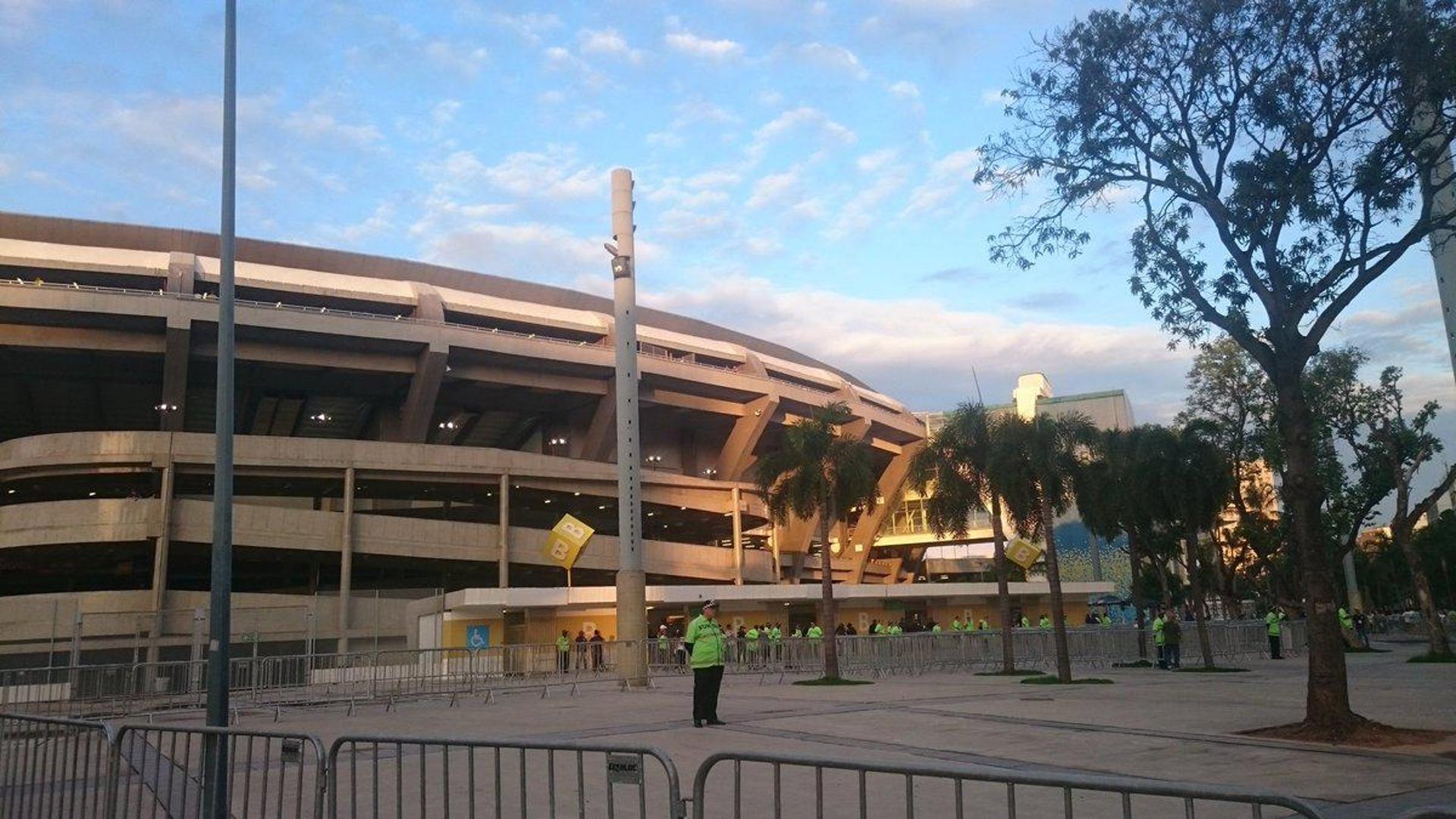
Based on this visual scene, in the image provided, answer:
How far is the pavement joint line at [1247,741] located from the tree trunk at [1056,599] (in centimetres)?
1025

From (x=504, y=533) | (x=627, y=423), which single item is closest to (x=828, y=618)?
(x=627, y=423)

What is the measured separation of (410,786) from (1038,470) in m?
20.6

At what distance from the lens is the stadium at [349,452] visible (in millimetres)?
41312

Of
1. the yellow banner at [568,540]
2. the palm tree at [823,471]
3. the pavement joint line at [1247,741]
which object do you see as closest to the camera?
the pavement joint line at [1247,741]

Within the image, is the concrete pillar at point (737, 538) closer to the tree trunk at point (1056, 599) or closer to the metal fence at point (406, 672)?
the metal fence at point (406, 672)

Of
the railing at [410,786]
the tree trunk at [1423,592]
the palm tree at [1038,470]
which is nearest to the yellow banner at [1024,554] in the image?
the palm tree at [1038,470]

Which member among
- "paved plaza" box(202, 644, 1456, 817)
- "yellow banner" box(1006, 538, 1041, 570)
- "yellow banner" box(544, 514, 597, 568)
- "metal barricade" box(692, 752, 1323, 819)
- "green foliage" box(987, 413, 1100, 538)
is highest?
"green foliage" box(987, 413, 1100, 538)

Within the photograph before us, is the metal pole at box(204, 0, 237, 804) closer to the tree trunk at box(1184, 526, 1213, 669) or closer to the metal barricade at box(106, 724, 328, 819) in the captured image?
the metal barricade at box(106, 724, 328, 819)

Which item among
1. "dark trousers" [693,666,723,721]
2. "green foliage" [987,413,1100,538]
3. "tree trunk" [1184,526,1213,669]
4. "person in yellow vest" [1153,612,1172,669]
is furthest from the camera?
"person in yellow vest" [1153,612,1172,669]

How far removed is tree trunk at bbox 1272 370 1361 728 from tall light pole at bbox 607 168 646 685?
17654 millimetres

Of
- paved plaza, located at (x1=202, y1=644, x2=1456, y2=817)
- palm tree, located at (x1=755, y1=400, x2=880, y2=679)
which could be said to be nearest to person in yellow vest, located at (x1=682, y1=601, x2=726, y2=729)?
paved plaza, located at (x1=202, y1=644, x2=1456, y2=817)

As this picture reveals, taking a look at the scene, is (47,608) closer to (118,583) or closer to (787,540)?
(118,583)

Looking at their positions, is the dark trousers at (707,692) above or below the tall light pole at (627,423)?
below

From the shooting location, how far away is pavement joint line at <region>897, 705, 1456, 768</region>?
11095 mm
